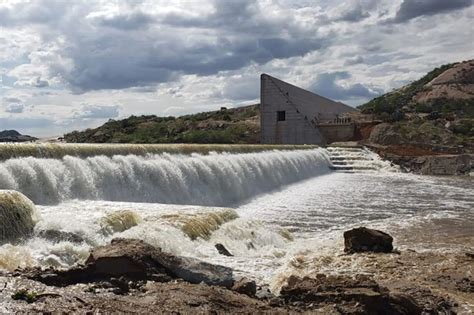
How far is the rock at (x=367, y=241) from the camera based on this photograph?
9180 mm

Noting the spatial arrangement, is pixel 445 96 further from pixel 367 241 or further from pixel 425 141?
pixel 367 241

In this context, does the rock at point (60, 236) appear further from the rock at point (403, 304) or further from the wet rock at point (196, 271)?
the rock at point (403, 304)

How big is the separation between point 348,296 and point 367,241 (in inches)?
155

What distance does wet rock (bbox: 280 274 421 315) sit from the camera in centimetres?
534

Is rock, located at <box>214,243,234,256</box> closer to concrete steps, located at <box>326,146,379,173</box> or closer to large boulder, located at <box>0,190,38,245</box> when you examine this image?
large boulder, located at <box>0,190,38,245</box>

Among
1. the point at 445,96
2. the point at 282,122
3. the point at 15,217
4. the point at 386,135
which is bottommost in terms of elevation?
the point at 15,217

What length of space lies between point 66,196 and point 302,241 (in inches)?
225

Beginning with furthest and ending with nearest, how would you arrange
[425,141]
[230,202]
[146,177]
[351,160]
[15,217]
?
[425,141], [351,160], [230,202], [146,177], [15,217]

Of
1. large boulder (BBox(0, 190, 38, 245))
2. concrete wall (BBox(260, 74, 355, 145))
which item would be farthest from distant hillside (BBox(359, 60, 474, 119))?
large boulder (BBox(0, 190, 38, 245))

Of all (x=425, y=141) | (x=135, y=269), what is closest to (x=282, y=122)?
(x=425, y=141)

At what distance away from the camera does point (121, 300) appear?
5.10m

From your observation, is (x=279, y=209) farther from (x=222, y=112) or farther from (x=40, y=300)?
(x=222, y=112)

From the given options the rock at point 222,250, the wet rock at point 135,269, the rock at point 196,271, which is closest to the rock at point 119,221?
Result: the rock at point 222,250

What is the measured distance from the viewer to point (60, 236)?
25.3 ft
